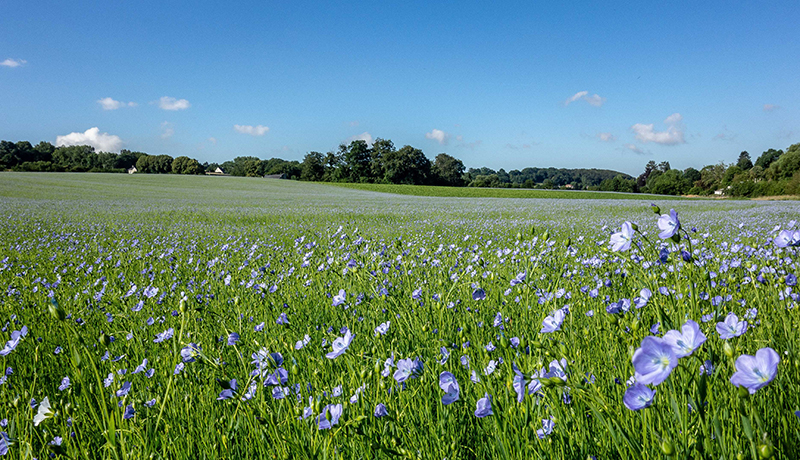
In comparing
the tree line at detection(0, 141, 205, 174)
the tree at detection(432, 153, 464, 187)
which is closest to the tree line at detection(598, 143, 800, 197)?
the tree at detection(432, 153, 464, 187)

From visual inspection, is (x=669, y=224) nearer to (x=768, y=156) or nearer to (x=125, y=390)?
(x=125, y=390)

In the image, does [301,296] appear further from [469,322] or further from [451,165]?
[451,165]

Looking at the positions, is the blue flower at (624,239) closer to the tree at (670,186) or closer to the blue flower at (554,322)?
the blue flower at (554,322)

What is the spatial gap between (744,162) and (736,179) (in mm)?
35919

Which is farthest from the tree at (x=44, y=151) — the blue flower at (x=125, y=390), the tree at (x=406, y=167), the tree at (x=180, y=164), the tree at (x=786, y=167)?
the tree at (x=786, y=167)

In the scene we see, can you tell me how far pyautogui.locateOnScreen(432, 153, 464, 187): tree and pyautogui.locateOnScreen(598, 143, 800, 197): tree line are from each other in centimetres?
3228

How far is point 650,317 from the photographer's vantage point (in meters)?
2.03

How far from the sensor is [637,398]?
2.82ft

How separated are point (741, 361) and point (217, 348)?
7.58 ft

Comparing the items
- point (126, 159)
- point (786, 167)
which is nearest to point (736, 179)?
point (786, 167)

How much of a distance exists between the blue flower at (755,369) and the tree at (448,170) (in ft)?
303

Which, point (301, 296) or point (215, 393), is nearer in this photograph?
point (215, 393)

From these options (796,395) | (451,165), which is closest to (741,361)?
(796,395)

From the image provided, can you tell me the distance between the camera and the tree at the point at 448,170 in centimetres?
9556
